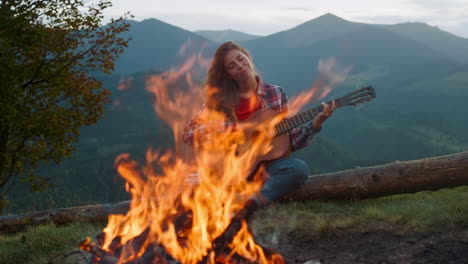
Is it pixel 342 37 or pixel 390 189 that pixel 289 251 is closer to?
pixel 390 189

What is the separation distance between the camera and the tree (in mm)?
7711

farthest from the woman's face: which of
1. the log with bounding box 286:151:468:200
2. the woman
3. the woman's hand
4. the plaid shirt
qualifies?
the log with bounding box 286:151:468:200

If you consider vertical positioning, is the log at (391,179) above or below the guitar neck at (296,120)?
below

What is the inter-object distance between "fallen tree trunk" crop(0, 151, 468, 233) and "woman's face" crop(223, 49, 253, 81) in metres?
2.38

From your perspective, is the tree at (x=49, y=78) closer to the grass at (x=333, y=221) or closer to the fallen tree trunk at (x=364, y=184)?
the fallen tree trunk at (x=364, y=184)

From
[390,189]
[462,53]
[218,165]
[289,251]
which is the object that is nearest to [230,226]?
[218,165]

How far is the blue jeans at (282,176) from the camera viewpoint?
376 cm

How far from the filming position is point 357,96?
393cm

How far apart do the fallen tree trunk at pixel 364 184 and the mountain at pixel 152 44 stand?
6130 inches

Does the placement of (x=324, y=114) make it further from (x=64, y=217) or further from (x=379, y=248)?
(x=64, y=217)

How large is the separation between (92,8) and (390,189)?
22.4 feet

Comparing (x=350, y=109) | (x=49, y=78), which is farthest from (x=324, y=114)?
(x=350, y=109)

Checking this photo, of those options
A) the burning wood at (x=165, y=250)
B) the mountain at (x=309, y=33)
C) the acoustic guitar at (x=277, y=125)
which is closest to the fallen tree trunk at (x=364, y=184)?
the acoustic guitar at (x=277, y=125)

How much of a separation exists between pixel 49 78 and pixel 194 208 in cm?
610
